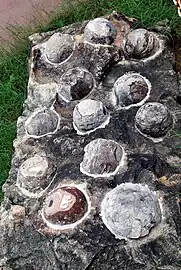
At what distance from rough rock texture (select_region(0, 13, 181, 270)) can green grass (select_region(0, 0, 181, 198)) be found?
0.39 meters

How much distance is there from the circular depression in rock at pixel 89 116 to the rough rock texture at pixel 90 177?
0.03 m

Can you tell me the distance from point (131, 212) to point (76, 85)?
0.91 metres

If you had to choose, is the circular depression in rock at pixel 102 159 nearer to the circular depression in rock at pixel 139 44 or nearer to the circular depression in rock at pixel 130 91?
the circular depression in rock at pixel 130 91

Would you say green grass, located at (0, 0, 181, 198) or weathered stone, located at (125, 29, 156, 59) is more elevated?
weathered stone, located at (125, 29, 156, 59)

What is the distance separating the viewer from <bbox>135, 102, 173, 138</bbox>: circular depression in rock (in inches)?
115

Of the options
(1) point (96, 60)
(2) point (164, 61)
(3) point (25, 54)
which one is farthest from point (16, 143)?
(3) point (25, 54)

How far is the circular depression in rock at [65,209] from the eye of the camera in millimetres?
2654

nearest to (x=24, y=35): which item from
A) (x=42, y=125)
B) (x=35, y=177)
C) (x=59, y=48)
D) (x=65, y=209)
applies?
(x=59, y=48)

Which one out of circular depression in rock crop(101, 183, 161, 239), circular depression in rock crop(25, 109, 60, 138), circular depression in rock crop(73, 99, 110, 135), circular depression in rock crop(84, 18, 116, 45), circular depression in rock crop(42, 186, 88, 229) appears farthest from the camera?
circular depression in rock crop(84, 18, 116, 45)

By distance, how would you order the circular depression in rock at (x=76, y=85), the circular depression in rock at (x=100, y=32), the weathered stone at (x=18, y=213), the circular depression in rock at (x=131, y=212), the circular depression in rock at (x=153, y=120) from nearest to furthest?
the circular depression in rock at (x=131, y=212), the weathered stone at (x=18, y=213), the circular depression in rock at (x=153, y=120), the circular depression in rock at (x=76, y=85), the circular depression in rock at (x=100, y=32)

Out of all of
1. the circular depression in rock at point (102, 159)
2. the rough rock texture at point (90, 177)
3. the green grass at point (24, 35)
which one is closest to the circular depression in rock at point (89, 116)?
the rough rock texture at point (90, 177)

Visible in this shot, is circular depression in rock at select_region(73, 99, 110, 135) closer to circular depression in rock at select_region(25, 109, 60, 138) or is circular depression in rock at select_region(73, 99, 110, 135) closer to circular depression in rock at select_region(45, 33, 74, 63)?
circular depression in rock at select_region(25, 109, 60, 138)

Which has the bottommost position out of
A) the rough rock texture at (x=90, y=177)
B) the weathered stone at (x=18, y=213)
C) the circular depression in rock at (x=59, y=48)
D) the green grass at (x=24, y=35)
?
the green grass at (x=24, y=35)

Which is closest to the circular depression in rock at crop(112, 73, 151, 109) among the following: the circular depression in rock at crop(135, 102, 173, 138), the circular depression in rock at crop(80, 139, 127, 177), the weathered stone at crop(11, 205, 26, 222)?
the circular depression in rock at crop(135, 102, 173, 138)
